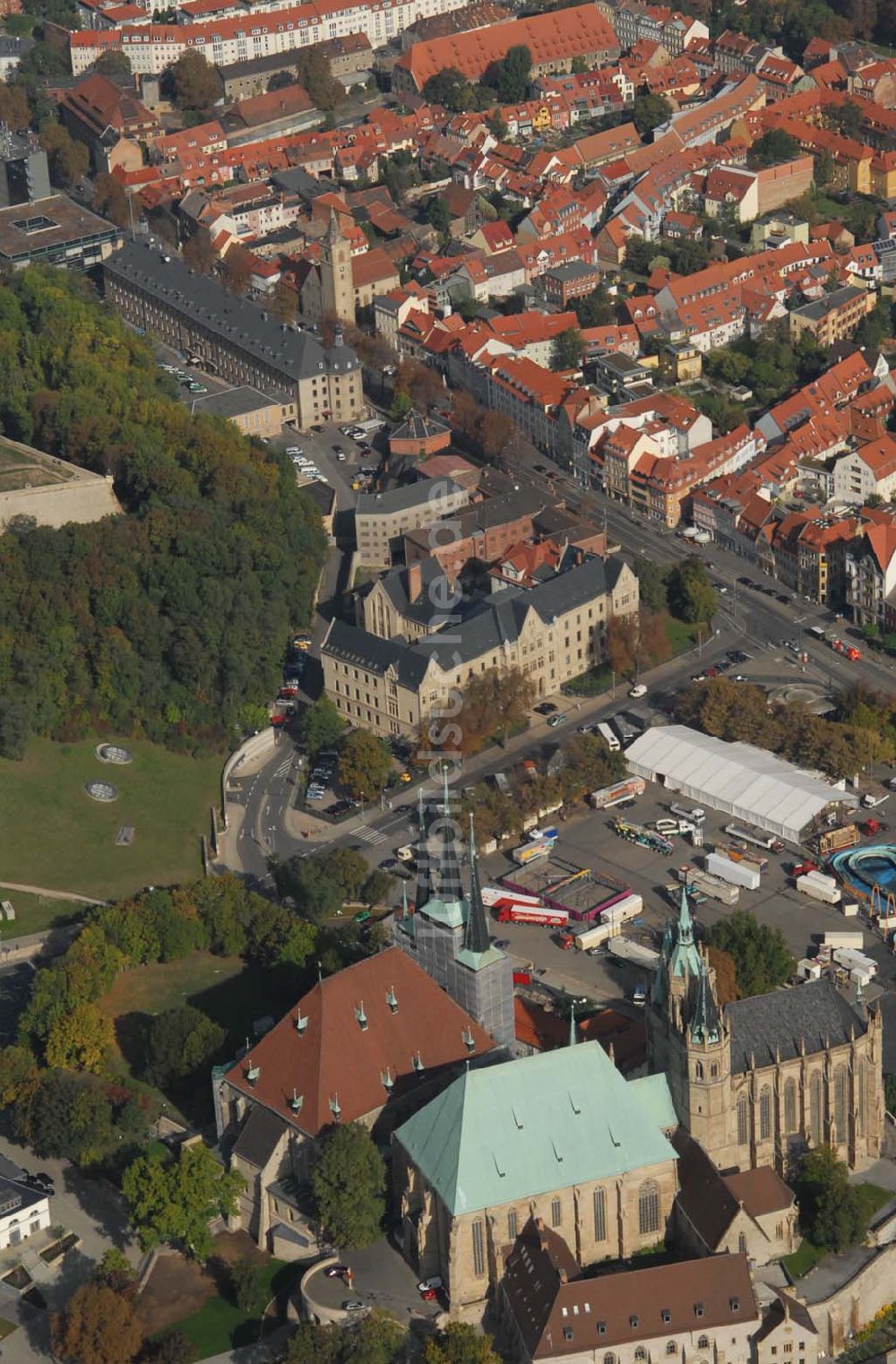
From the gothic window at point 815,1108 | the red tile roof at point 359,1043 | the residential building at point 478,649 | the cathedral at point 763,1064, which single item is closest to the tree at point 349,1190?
the red tile roof at point 359,1043

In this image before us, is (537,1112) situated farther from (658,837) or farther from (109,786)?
(109,786)

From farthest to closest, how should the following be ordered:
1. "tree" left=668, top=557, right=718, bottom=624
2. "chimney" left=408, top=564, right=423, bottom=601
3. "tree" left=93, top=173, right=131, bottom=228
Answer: "tree" left=93, top=173, right=131, bottom=228 → "tree" left=668, top=557, right=718, bottom=624 → "chimney" left=408, top=564, right=423, bottom=601

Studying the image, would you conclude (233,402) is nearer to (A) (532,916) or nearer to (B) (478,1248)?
(A) (532,916)

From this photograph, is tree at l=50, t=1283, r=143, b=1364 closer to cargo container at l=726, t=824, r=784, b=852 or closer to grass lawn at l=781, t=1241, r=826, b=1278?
grass lawn at l=781, t=1241, r=826, b=1278

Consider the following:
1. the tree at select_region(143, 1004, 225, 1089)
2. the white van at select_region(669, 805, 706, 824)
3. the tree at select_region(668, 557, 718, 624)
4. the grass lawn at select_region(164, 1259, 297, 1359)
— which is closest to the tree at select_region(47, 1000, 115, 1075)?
the tree at select_region(143, 1004, 225, 1089)

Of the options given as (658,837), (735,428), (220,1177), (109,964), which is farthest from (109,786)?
(735,428)

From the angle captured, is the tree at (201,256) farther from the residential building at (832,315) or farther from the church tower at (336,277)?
the residential building at (832,315)

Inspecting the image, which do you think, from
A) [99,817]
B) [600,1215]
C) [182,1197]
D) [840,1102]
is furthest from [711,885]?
[182,1197]
